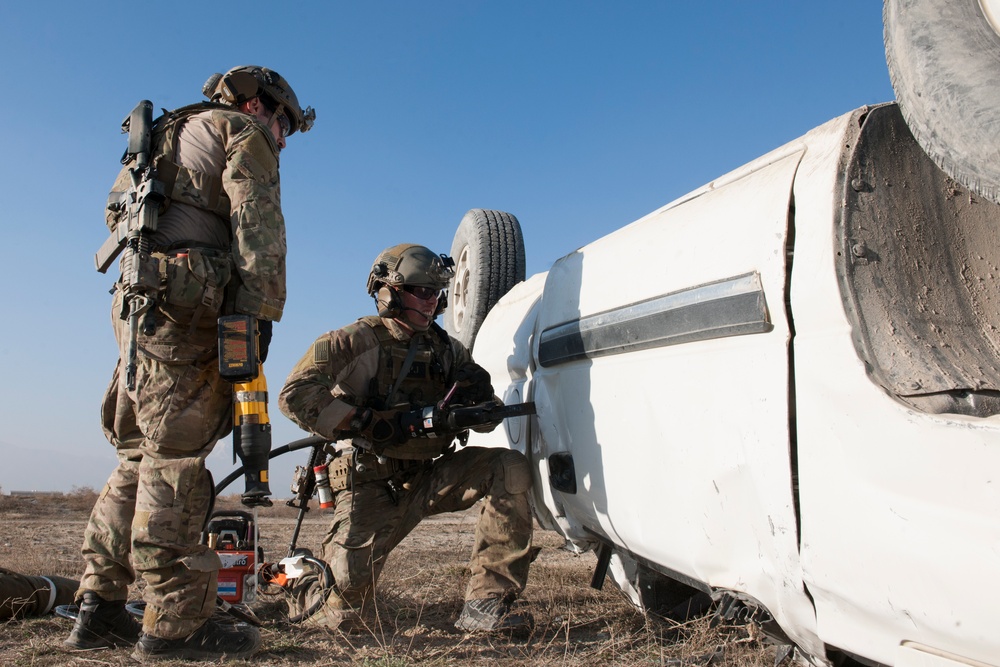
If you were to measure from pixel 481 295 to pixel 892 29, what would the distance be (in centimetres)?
299

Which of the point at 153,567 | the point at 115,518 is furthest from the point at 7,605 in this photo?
the point at 153,567

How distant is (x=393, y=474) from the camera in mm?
3504

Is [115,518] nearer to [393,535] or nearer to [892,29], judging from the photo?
[393,535]

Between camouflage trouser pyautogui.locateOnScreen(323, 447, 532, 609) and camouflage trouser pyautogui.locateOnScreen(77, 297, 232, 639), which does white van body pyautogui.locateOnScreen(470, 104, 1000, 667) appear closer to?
camouflage trouser pyautogui.locateOnScreen(323, 447, 532, 609)

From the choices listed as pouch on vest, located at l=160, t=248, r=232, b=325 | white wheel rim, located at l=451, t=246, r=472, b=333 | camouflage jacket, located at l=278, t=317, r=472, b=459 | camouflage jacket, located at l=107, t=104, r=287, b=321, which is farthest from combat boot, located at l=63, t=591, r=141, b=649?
white wheel rim, located at l=451, t=246, r=472, b=333

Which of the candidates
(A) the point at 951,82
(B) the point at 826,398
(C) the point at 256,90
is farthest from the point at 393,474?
(A) the point at 951,82

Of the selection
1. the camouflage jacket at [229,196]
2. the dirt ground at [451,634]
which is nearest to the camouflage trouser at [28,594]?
the dirt ground at [451,634]

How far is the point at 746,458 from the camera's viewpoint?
1.96 metres

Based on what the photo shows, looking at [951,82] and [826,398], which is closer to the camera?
[951,82]

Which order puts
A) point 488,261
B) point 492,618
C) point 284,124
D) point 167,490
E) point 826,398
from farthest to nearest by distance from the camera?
1. point 488,261
2. point 284,124
3. point 492,618
4. point 167,490
5. point 826,398

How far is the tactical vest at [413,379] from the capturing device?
3.52 m

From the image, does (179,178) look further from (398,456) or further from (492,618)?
(492,618)

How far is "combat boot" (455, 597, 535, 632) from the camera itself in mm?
3037

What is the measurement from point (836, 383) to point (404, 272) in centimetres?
223
